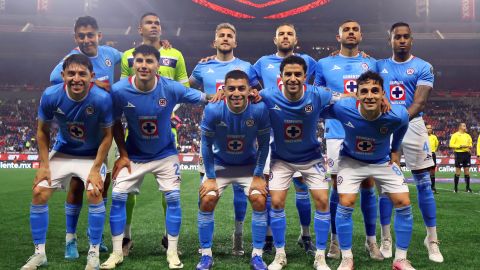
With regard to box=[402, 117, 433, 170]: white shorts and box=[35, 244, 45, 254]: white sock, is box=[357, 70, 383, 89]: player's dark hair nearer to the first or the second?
box=[402, 117, 433, 170]: white shorts

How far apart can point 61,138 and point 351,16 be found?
31.9 metres

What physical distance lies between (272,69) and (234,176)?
1.59 m

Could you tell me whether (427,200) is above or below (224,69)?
below

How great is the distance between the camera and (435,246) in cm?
547

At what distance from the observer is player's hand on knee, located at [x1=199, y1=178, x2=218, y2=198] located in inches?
198

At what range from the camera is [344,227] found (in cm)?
484

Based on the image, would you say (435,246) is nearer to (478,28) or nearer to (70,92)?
(70,92)

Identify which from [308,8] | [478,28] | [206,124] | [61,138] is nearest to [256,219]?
[206,124]

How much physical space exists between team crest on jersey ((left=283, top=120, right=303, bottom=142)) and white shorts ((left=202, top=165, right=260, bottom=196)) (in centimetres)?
57

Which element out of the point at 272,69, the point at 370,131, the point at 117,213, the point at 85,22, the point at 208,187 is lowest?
the point at 117,213

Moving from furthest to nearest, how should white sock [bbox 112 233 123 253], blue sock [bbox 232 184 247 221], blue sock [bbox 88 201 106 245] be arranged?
1. blue sock [bbox 232 184 247 221]
2. white sock [bbox 112 233 123 253]
3. blue sock [bbox 88 201 106 245]

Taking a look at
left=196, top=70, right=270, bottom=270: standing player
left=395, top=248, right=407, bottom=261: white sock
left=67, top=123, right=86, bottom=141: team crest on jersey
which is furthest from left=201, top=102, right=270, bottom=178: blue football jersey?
left=395, top=248, right=407, bottom=261: white sock

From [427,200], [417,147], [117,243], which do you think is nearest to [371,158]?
[417,147]

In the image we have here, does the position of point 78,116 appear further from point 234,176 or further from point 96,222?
point 234,176
